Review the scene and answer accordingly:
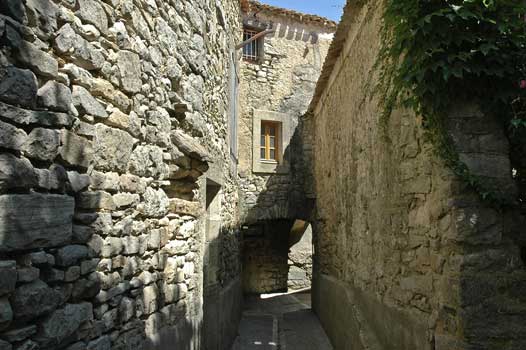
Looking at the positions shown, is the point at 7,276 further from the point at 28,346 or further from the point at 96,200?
the point at 96,200

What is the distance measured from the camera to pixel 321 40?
32.8ft

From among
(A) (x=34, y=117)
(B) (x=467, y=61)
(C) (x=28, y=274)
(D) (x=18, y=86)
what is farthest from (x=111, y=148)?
(B) (x=467, y=61)

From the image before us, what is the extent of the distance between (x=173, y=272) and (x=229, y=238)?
3218 mm

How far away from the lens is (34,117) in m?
1.59

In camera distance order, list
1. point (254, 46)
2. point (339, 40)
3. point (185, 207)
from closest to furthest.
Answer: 1. point (185, 207)
2. point (339, 40)
3. point (254, 46)

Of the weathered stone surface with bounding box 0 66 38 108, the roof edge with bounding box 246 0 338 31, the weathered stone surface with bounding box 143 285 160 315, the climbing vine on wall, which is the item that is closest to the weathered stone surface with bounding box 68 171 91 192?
the weathered stone surface with bounding box 0 66 38 108

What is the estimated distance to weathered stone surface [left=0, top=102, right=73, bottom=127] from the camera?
1.46m

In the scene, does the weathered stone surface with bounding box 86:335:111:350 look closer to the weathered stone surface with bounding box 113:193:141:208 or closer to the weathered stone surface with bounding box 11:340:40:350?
the weathered stone surface with bounding box 11:340:40:350

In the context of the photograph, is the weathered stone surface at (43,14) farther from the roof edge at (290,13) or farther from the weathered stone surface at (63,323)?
the roof edge at (290,13)

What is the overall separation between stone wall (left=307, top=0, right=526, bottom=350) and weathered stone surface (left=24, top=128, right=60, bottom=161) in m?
2.10

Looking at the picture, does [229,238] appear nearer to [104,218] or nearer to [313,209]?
[313,209]

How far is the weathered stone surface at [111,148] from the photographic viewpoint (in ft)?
6.80

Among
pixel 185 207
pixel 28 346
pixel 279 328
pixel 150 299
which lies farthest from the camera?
pixel 279 328

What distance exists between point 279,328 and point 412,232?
4.75m
